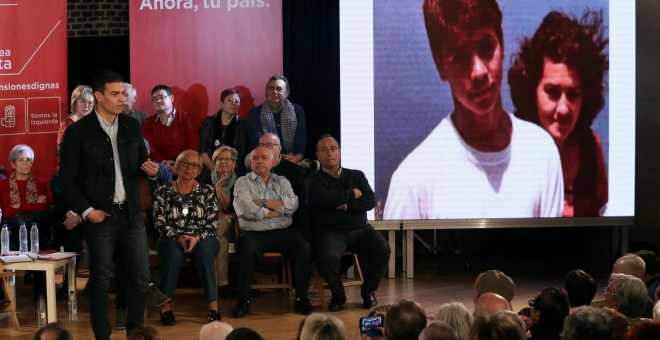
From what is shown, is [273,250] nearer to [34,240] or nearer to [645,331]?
[34,240]

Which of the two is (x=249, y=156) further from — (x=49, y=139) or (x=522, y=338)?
(x=522, y=338)

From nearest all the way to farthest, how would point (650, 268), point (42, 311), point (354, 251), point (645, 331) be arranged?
point (645, 331), point (650, 268), point (42, 311), point (354, 251)

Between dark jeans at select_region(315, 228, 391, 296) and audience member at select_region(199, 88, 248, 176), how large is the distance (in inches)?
45.3

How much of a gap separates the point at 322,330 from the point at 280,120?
15.2 feet

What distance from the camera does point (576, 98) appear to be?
7898 mm

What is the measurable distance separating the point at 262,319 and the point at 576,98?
3.20 meters

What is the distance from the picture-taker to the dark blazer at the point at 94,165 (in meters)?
4.99

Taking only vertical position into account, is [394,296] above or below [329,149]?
below

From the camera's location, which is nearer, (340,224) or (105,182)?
(105,182)

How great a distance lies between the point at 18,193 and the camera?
763 cm

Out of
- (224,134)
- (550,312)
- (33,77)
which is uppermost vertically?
(33,77)

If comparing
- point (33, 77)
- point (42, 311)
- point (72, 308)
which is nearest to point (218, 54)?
point (33, 77)

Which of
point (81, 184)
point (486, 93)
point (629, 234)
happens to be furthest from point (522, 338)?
point (629, 234)

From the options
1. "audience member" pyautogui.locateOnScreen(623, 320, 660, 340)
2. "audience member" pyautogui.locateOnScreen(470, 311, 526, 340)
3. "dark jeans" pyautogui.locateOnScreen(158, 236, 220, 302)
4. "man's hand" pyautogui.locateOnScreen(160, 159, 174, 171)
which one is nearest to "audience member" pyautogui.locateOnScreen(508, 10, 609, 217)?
"man's hand" pyautogui.locateOnScreen(160, 159, 174, 171)
